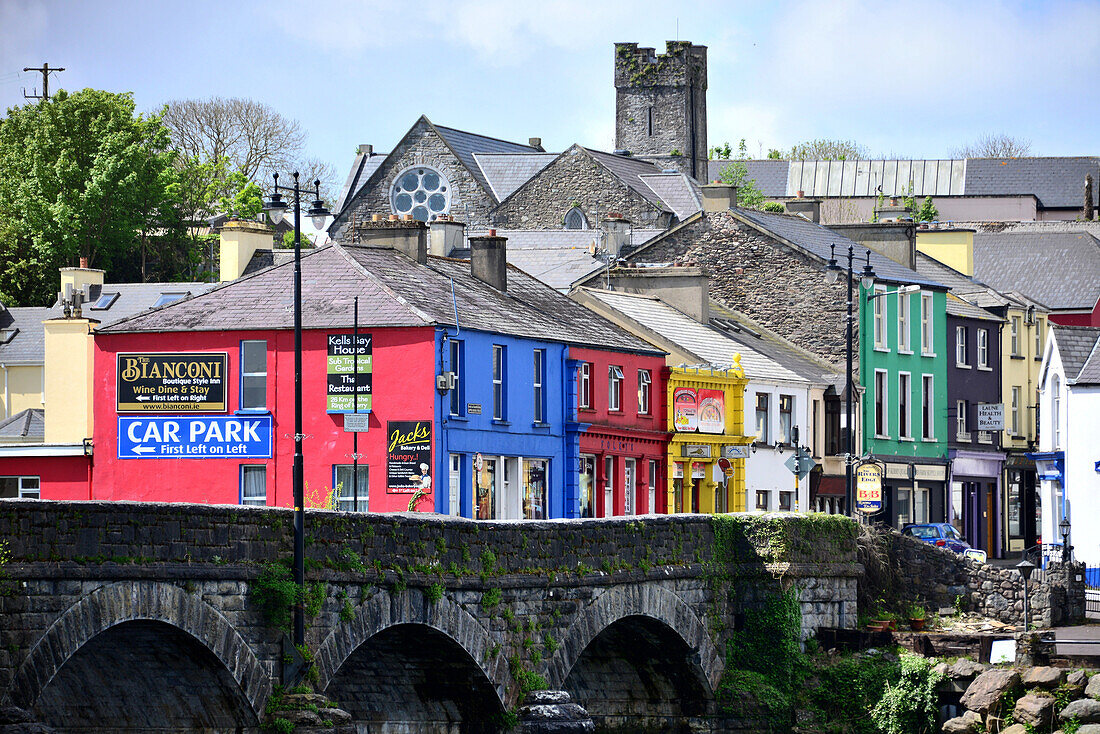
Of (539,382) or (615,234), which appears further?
(615,234)

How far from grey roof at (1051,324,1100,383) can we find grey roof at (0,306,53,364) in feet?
102

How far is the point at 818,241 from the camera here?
6781 centimetres

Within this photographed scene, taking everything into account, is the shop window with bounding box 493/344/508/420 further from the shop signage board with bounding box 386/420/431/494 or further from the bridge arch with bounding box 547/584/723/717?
the bridge arch with bounding box 547/584/723/717

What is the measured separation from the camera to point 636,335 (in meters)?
54.4

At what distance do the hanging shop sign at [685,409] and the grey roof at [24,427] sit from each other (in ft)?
58.2

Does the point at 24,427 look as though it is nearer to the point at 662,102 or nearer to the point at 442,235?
the point at 442,235

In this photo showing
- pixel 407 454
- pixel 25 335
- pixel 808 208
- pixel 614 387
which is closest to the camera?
pixel 407 454

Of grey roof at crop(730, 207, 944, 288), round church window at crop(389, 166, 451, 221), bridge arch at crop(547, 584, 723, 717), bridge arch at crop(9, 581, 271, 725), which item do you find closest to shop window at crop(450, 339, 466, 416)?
bridge arch at crop(547, 584, 723, 717)

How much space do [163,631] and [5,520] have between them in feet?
10.8

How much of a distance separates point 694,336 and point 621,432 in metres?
6.62

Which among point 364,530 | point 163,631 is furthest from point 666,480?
point 163,631

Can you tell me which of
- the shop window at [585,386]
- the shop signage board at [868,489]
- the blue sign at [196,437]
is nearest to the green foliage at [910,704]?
the shop signage board at [868,489]

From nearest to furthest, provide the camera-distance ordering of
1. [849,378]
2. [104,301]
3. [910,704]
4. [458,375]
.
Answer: [910,704] < [458,375] < [849,378] < [104,301]

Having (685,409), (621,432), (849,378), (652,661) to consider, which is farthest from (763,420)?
(652,661)
